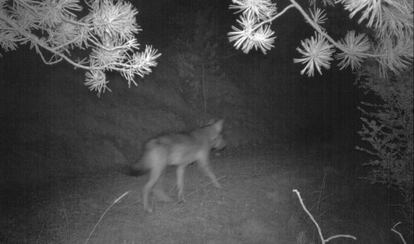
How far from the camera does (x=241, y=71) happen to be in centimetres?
1819

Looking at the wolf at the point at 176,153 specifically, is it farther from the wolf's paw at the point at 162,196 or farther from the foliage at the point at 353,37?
the foliage at the point at 353,37

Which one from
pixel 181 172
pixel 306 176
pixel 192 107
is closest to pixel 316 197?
pixel 306 176

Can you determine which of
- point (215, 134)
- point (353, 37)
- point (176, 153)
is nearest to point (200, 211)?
point (176, 153)

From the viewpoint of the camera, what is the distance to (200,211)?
7695mm

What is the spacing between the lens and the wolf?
24.6ft

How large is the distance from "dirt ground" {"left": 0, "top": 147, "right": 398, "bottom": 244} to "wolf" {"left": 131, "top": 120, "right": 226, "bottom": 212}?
415 mm

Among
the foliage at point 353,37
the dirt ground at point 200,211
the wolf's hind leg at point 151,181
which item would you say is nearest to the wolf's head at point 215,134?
the dirt ground at point 200,211

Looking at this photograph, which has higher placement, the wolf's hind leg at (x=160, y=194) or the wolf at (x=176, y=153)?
the wolf at (x=176, y=153)

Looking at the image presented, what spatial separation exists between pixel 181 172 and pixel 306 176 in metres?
3.46

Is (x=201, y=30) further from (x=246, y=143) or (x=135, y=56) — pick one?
(x=135, y=56)

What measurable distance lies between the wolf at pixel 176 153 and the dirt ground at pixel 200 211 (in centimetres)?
42

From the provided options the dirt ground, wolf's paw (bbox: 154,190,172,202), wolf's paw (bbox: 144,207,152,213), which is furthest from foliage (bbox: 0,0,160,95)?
wolf's paw (bbox: 154,190,172,202)

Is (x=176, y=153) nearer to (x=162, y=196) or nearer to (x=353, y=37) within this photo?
(x=162, y=196)

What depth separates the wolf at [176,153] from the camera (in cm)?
750
